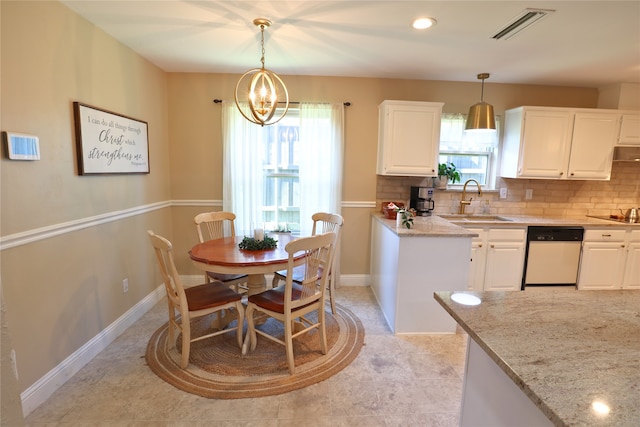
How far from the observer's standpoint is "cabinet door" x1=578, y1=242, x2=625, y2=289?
11.2 ft

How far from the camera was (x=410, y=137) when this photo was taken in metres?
3.38

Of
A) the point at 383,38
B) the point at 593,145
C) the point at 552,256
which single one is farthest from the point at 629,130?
the point at 383,38

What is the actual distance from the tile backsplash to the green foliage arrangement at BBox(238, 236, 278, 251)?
65.1 inches

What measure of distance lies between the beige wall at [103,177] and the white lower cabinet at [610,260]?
5.11ft

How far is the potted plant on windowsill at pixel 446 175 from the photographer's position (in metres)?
3.69

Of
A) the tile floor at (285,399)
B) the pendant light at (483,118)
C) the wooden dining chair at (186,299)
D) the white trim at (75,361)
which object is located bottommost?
the tile floor at (285,399)

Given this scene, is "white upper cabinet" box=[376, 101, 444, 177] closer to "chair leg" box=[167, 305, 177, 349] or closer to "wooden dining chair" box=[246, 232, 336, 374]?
"wooden dining chair" box=[246, 232, 336, 374]

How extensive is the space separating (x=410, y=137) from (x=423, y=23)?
4.18 ft

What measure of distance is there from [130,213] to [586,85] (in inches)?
196

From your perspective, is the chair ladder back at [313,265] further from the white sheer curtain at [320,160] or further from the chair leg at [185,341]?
the white sheer curtain at [320,160]

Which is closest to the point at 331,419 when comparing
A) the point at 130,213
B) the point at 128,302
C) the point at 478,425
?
the point at 478,425

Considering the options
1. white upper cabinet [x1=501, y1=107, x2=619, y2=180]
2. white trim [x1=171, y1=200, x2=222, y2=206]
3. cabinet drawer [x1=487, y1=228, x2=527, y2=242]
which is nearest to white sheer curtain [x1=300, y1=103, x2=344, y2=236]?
white trim [x1=171, y1=200, x2=222, y2=206]

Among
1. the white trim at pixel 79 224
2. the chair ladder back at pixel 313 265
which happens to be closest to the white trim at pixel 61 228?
the white trim at pixel 79 224

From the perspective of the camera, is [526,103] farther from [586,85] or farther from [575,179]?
[575,179]
